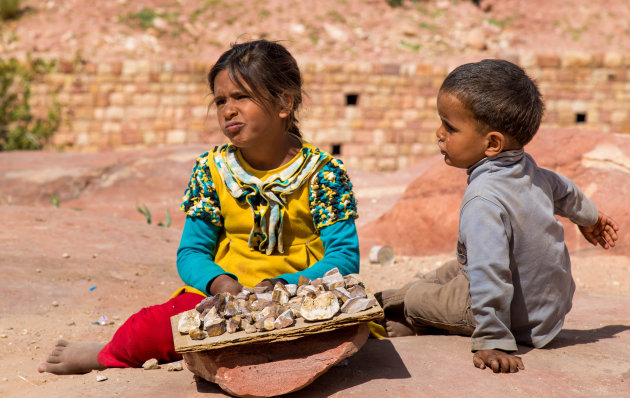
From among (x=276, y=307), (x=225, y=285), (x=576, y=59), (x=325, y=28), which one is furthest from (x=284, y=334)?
(x=325, y=28)

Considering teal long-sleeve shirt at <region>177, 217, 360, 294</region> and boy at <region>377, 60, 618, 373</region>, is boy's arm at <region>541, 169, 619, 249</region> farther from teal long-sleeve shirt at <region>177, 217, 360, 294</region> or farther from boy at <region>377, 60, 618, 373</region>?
teal long-sleeve shirt at <region>177, 217, 360, 294</region>

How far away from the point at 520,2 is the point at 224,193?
53.5ft

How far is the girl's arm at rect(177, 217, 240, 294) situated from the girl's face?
42 cm

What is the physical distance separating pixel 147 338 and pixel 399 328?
1181 millimetres

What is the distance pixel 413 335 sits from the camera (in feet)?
10.6

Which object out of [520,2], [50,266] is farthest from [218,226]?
[520,2]

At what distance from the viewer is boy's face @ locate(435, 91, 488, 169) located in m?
2.65

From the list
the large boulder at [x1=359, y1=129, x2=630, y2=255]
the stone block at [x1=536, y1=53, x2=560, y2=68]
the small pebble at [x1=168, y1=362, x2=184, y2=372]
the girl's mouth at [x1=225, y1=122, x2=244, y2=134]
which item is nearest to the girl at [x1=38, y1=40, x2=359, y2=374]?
the girl's mouth at [x1=225, y1=122, x2=244, y2=134]

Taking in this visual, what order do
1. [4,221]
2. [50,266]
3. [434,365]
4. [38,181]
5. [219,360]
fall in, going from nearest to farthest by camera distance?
[219,360], [434,365], [50,266], [4,221], [38,181]

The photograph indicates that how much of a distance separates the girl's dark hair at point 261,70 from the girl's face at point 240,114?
1.0 inches

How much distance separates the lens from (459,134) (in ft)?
8.80

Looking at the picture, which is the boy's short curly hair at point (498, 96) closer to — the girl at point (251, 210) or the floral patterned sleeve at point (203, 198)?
the girl at point (251, 210)

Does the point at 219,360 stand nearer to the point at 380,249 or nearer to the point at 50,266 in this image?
the point at 50,266

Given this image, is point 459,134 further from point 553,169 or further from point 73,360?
point 553,169
